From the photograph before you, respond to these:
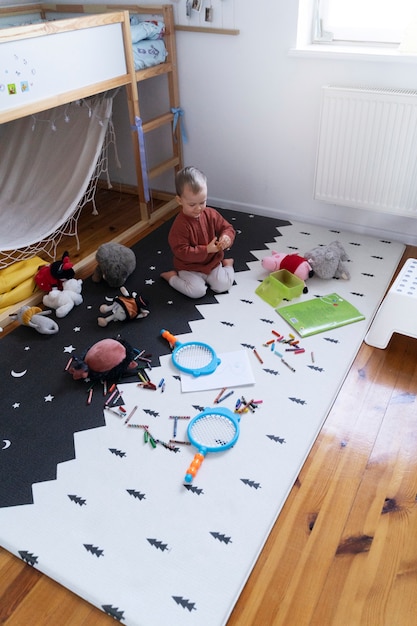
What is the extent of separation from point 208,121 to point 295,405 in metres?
1.66

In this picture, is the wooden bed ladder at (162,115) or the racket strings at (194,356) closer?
the racket strings at (194,356)

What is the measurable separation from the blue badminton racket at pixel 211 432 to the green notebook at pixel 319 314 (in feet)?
1.62

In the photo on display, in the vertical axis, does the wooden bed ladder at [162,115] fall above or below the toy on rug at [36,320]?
above

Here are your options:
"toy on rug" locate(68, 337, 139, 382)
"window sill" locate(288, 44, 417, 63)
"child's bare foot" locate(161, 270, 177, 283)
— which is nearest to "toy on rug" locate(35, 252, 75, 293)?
"child's bare foot" locate(161, 270, 177, 283)

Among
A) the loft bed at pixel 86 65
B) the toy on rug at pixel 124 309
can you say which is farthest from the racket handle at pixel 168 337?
the loft bed at pixel 86 65

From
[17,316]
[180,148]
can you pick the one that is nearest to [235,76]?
[180,148]

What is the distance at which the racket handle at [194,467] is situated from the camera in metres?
1.34

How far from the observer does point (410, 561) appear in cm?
118

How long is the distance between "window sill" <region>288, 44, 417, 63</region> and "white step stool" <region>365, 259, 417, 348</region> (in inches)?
36.6

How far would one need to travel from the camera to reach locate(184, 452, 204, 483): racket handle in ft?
4.40

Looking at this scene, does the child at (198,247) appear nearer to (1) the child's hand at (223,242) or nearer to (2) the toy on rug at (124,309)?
(1) the child's hand at (223,242)

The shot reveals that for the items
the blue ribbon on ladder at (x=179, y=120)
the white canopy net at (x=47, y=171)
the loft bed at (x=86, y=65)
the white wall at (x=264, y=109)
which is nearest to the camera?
the loft bed at (x=86, y=65)

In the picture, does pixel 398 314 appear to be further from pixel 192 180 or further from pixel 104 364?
pixel 104 364

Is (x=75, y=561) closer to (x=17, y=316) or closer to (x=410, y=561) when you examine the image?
(x=410, y=561)
